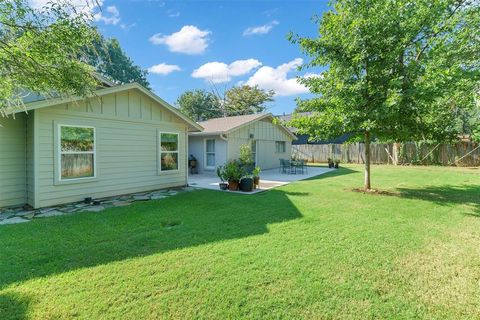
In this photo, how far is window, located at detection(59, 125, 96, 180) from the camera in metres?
6.69

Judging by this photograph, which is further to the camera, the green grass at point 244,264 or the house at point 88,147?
the house at point 88,147

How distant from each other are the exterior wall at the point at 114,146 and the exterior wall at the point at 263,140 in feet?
14.8

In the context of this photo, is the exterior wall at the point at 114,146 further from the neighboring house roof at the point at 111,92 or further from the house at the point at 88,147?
the neighboring house roof at the point at 111,92

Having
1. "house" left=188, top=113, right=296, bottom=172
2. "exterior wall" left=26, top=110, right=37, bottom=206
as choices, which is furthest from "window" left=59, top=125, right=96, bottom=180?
"house" left=188, top=113, right=296, bottom=172

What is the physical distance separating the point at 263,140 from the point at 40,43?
47.6 ft

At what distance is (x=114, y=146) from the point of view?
305 inches

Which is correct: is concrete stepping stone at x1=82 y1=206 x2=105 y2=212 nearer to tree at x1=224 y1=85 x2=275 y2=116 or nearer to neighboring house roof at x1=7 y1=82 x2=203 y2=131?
neighboring house roof at x1=7 y1=82 x2=203 y2=131

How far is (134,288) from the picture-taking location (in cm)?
281

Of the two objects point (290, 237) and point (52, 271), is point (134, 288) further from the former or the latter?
point (290, 237)

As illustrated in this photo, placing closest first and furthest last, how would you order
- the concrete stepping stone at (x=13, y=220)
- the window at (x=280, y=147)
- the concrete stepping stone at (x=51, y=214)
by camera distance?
1. the concrete stepping stone at (x=13, y=220)
2. the concrete stepping stone at (x=51, y=214)
3. the window at (x=280, y=147)

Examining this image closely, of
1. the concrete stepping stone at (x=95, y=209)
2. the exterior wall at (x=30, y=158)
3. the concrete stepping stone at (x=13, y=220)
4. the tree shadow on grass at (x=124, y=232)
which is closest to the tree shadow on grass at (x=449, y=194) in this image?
the tree shadow on grass at (x=124, y=232)

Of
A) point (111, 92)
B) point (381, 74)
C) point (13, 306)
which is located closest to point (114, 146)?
point (111, 92)

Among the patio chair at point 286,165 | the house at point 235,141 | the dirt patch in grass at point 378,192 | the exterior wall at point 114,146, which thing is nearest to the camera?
the exterior wall at point 114,146

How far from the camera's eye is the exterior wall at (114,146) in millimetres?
6379
